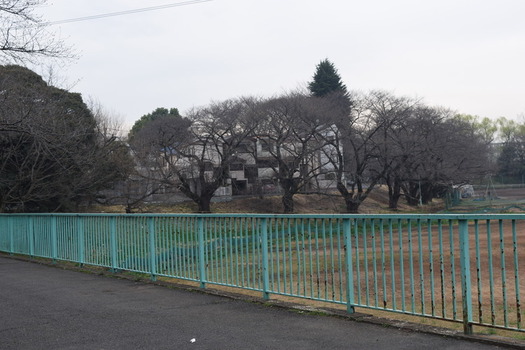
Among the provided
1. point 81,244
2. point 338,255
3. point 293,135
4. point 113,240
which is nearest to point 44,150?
point 81,244

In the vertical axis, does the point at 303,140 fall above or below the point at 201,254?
above

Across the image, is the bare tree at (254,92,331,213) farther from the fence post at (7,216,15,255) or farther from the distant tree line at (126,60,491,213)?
the fence post at (7,216,15,255)

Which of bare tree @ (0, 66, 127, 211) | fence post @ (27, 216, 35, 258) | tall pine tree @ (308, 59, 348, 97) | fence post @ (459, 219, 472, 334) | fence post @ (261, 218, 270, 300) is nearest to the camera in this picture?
fence post @ (459, 219, 472, 334)

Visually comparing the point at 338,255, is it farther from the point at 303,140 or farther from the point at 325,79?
the point at 325,79

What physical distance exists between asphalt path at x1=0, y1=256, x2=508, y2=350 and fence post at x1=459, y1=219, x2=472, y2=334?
0.73 feet

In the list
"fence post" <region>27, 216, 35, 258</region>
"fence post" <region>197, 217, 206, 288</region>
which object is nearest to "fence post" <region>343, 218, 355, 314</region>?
"fence post" <region>197, 217, 206, 288</region>

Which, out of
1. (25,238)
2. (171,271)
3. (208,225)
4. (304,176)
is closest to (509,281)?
(208,225)

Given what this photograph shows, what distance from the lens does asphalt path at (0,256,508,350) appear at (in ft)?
19.6

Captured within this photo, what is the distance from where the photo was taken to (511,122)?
367ft

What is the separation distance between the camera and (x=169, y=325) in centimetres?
701

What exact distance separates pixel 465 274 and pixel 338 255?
5.88 ft

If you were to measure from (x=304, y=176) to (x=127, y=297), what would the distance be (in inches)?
1558

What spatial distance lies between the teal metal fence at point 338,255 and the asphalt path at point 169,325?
16.8 inches

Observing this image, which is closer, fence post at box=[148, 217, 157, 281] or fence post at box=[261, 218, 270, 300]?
fence post at box=[261, 218, 270, 300]
